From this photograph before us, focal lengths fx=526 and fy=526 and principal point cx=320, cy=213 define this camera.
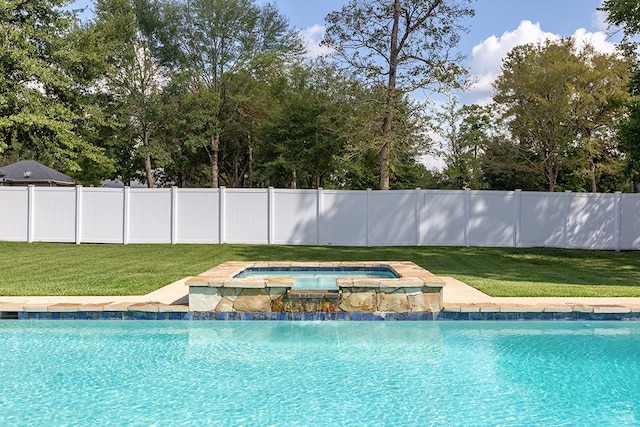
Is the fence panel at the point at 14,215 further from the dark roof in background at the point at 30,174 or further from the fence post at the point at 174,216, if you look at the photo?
the dark roof in background at the point at 30,174

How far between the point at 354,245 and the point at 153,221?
6055 millimetres

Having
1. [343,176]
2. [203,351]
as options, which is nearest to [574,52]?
[343,176]

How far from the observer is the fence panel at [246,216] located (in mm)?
15648

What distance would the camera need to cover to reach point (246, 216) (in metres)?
15.7

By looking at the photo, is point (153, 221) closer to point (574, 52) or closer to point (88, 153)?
point (88, 153)

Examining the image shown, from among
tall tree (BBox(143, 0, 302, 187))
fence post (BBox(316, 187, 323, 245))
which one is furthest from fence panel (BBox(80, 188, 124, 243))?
tall tree (BBox(143, 0, 302, 187))

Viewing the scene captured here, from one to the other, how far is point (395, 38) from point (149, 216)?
10617 millimetres

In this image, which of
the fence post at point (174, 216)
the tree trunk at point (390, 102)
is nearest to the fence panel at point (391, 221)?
the tree trunk at point (390, 102)

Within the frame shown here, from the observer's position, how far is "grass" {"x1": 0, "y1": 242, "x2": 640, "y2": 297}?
8.24 meters

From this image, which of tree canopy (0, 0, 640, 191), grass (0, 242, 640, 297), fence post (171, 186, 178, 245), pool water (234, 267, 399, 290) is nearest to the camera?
grass (0, 242, 640, 297)

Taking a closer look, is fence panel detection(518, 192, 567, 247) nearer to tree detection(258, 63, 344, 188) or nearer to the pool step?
tree detection(258, 63, 344, 188)

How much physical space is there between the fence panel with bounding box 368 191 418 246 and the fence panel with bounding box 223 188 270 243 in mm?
3175

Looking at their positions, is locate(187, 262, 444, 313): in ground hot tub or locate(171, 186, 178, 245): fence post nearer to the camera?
locate(187, 262, 444, 313): in ground hot tub

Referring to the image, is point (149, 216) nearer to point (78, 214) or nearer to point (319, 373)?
point (78, 214)
